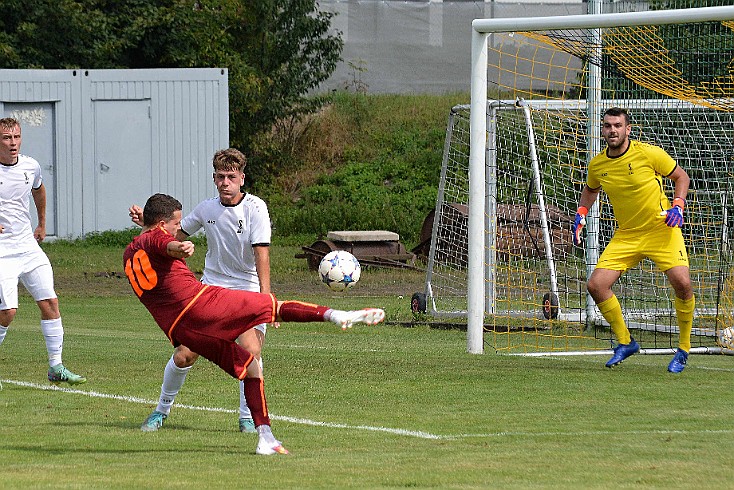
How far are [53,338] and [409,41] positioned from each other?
23628 mm

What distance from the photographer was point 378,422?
25.8 ft

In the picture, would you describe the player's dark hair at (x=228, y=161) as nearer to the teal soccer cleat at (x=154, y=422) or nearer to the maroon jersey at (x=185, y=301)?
the maroon jersey at (x=185, y=301)

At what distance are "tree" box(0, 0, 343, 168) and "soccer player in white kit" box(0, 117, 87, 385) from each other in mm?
17632

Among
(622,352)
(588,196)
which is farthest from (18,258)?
(622,352)

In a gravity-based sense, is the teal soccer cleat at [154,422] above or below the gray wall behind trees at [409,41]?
below

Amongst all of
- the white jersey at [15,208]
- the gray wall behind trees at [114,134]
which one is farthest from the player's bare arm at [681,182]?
the gray wall behind trees at [114,134]

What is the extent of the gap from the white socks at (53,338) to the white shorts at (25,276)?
209 mm

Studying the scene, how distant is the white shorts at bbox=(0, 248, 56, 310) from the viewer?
974 centimetres

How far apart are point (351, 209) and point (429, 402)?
18.7m

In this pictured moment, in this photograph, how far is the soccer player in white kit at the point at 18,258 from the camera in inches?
384

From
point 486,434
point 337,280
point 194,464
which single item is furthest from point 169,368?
point 337,280

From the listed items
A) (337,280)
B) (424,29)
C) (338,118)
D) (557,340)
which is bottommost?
(557,340)

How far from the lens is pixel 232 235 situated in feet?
25.7

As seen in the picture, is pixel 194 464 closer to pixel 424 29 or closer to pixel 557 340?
pixel 557 340
